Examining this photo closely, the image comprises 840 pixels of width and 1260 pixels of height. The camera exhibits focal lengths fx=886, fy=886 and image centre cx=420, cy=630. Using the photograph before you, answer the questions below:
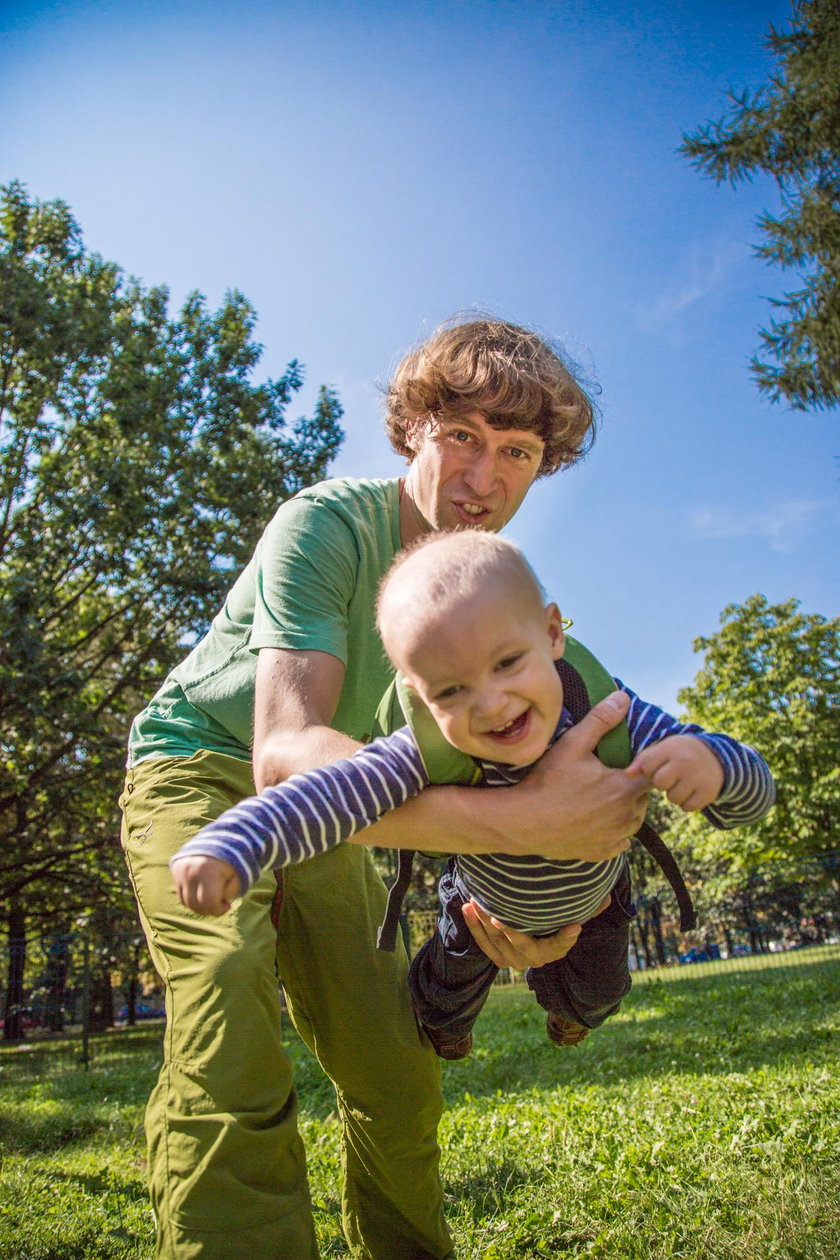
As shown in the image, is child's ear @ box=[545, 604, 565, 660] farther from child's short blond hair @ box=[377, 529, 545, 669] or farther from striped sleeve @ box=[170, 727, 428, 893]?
striped sleeve @ box=[170, 727, 428, 893]

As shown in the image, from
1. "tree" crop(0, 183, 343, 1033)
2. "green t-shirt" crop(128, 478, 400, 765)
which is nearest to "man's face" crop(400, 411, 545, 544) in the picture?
"green t-shirt" crop(128, 478, 400, 765)

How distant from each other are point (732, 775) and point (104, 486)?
12394 millimetres

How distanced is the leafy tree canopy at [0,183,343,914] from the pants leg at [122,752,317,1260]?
10.1 meters

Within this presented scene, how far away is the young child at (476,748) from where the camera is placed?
168cm

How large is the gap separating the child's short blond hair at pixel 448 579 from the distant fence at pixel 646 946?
10.4m

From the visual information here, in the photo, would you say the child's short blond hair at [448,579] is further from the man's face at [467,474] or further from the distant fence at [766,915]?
the distant fence at [766,915]

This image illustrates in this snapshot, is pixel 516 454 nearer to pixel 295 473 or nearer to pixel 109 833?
pixel 295 473

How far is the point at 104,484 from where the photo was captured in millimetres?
12836

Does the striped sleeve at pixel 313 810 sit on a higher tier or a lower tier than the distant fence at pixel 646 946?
higher

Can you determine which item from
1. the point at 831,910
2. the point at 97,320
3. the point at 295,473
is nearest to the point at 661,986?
the point at 831,910

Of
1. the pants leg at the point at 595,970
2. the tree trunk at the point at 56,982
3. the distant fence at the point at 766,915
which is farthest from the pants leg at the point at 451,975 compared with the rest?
the distant fence at the point at 766,915

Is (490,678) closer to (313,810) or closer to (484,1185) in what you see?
(313,810)

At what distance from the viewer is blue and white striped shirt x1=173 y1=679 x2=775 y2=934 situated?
1.67 metres

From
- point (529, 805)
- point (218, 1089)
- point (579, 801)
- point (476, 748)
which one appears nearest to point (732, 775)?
point (579, 801)
